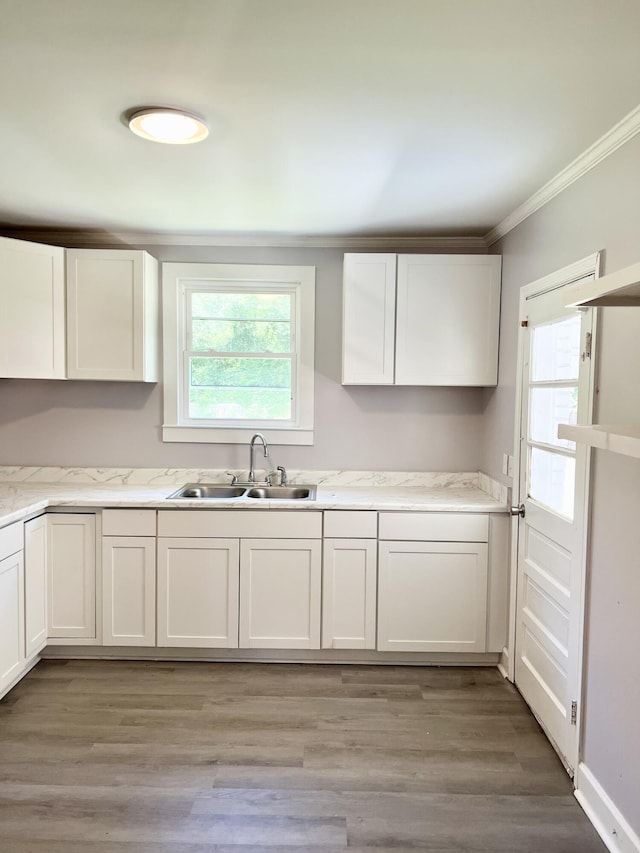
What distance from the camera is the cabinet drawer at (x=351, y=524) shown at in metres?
2.87

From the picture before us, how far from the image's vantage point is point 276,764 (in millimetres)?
2139

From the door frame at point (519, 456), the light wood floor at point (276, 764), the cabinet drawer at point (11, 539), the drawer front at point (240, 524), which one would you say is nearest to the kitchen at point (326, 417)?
the door frame at point (519, 456)

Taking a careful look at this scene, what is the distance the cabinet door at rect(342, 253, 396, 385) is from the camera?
306 centimetres

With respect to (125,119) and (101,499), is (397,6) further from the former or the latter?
(101,499)

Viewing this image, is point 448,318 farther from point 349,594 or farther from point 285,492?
point 349,594

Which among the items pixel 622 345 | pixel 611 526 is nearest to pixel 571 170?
pixel 622 345

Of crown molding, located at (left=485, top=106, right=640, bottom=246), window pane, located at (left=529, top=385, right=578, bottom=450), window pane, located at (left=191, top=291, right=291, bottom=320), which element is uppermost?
crown molding, located at (left=485, top=106, right=640, bottom=246)

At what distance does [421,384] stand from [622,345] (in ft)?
4.66

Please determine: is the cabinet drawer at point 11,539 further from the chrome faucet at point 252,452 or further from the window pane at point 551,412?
the window pane at point 551,412

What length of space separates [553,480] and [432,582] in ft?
2.99

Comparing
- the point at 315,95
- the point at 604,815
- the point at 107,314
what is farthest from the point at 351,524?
the point at 315,95

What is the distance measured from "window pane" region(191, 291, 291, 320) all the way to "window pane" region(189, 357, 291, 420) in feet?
0.94

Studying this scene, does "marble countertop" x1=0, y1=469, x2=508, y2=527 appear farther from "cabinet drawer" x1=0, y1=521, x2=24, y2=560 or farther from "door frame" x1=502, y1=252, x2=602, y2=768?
"door frame" x1=502, y1=252, x2=602, y2=768

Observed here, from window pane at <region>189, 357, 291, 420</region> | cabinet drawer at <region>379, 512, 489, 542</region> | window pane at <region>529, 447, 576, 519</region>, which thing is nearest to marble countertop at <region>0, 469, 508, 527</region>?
cabinet drawer at <region>379, 512, 489, 542</region>
